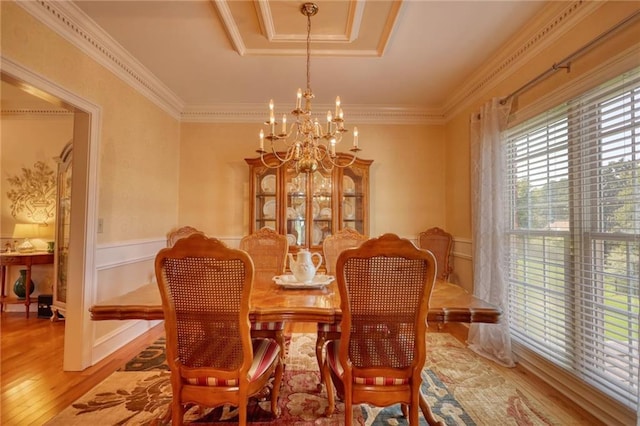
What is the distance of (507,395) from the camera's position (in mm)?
1923

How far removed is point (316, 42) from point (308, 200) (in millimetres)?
1723

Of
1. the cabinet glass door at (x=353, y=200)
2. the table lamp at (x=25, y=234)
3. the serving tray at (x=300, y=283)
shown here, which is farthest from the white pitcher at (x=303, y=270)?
the table lamp at (x=25, y=234)

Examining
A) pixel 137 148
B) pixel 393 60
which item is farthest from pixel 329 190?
pixel 137 148

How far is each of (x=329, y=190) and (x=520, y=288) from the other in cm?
216

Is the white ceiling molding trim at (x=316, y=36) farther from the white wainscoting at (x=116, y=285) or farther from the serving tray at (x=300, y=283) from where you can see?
the white wainscoting at (x=116, y=285)

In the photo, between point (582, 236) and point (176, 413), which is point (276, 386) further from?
point (582, 236)

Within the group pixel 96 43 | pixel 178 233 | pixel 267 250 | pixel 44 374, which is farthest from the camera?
pixel 178 233

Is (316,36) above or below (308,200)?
above

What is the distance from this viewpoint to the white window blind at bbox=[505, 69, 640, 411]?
156 centimetres

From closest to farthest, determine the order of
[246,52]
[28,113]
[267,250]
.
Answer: [267,250] < [246,52] < [28,113]

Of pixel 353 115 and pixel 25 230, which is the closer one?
pixel 25 230

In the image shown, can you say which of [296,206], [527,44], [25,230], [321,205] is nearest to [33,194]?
[25,230]

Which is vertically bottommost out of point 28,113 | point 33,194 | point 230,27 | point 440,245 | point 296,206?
point 440,245

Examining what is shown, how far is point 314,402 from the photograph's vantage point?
6.00 ft
